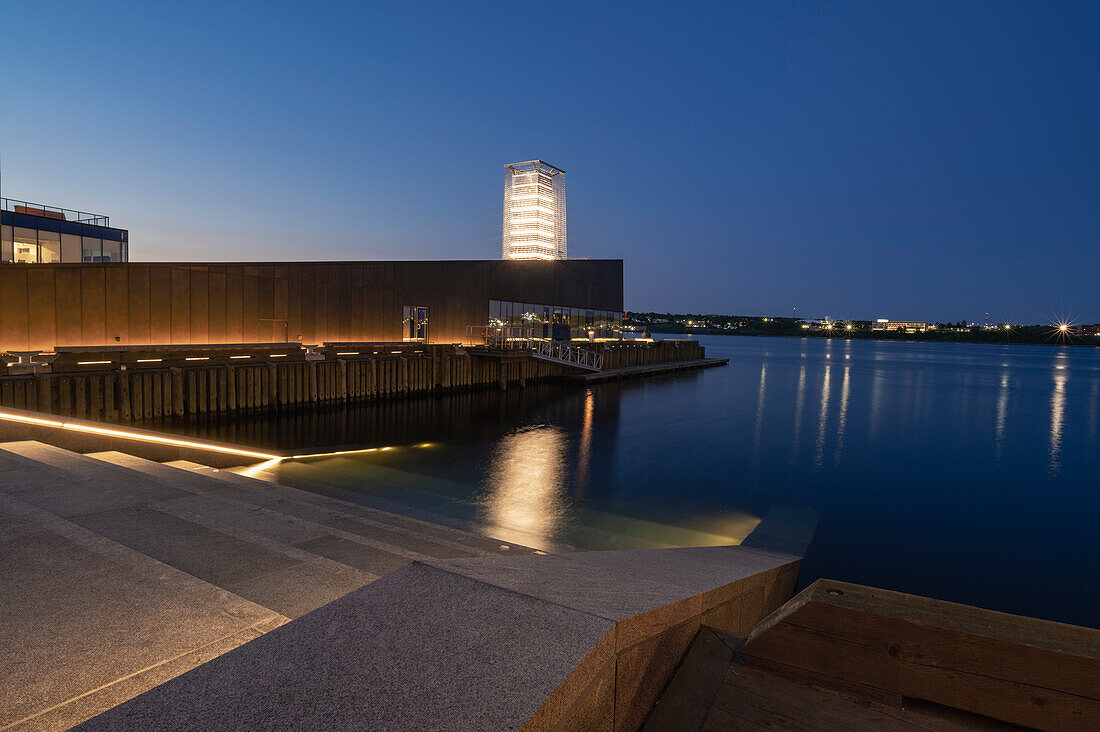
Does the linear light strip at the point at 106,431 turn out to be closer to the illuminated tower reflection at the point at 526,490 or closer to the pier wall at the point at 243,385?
the illuminated tower reflection at the point at 526,490

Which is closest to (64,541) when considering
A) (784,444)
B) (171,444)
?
(171,444)

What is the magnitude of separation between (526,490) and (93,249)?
148 feet

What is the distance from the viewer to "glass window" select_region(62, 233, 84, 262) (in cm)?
4031

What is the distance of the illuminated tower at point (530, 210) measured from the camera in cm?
3650

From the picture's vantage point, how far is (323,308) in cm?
2944

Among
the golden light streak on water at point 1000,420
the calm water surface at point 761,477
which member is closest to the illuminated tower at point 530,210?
the calm water surface at point 761,477

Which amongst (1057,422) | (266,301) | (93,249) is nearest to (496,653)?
(266,301)

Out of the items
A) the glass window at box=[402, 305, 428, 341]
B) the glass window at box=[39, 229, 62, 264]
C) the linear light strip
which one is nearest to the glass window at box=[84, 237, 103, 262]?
the glass window at box=[39, 229, 62, 264]

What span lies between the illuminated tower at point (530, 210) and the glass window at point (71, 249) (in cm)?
3119

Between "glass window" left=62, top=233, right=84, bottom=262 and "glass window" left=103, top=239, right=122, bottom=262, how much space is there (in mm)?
1880

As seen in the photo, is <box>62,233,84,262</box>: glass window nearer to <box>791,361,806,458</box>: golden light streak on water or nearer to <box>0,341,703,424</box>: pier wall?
<box>0,341,703,424</box>: pier wall

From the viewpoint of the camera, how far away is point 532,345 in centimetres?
3866

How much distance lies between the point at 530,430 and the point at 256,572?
18.9m

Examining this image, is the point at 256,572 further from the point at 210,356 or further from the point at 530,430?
the point at 210,356
